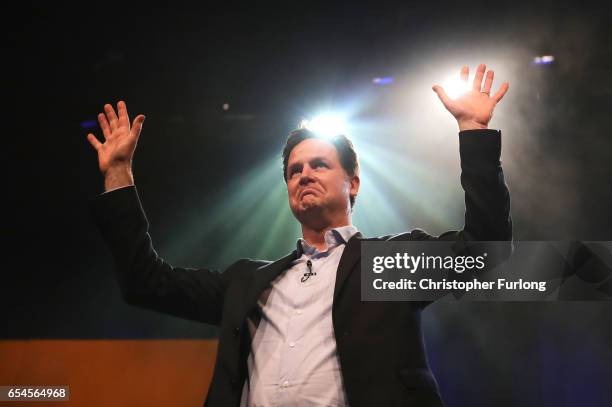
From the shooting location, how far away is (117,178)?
5.44ft

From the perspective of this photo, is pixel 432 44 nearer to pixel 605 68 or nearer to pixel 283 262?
pixel 605 68

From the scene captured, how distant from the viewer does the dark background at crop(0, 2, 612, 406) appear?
255 cm

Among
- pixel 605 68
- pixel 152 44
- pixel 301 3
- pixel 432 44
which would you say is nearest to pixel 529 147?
pixel 605 68

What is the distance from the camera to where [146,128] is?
10.5ft

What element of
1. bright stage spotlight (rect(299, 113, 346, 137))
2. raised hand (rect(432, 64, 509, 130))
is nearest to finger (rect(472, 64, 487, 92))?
raised hand (rect(432, 64, 509, 130))

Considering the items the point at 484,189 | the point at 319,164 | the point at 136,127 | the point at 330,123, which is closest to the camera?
the point at 484,189

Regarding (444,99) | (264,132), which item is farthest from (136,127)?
(264,132)

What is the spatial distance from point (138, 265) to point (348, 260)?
0.62 metres

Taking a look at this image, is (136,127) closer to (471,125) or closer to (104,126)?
(104,126)

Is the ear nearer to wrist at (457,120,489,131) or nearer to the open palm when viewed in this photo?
wrist at (457,120,489,131)

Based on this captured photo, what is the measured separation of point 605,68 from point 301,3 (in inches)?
59.4

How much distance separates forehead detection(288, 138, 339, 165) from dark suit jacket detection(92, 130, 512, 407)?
34 centimetres

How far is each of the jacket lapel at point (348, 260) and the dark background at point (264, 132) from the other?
1.21 meters

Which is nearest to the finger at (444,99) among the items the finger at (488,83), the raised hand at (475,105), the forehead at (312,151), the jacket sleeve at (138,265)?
the raised hand at (475,105)
